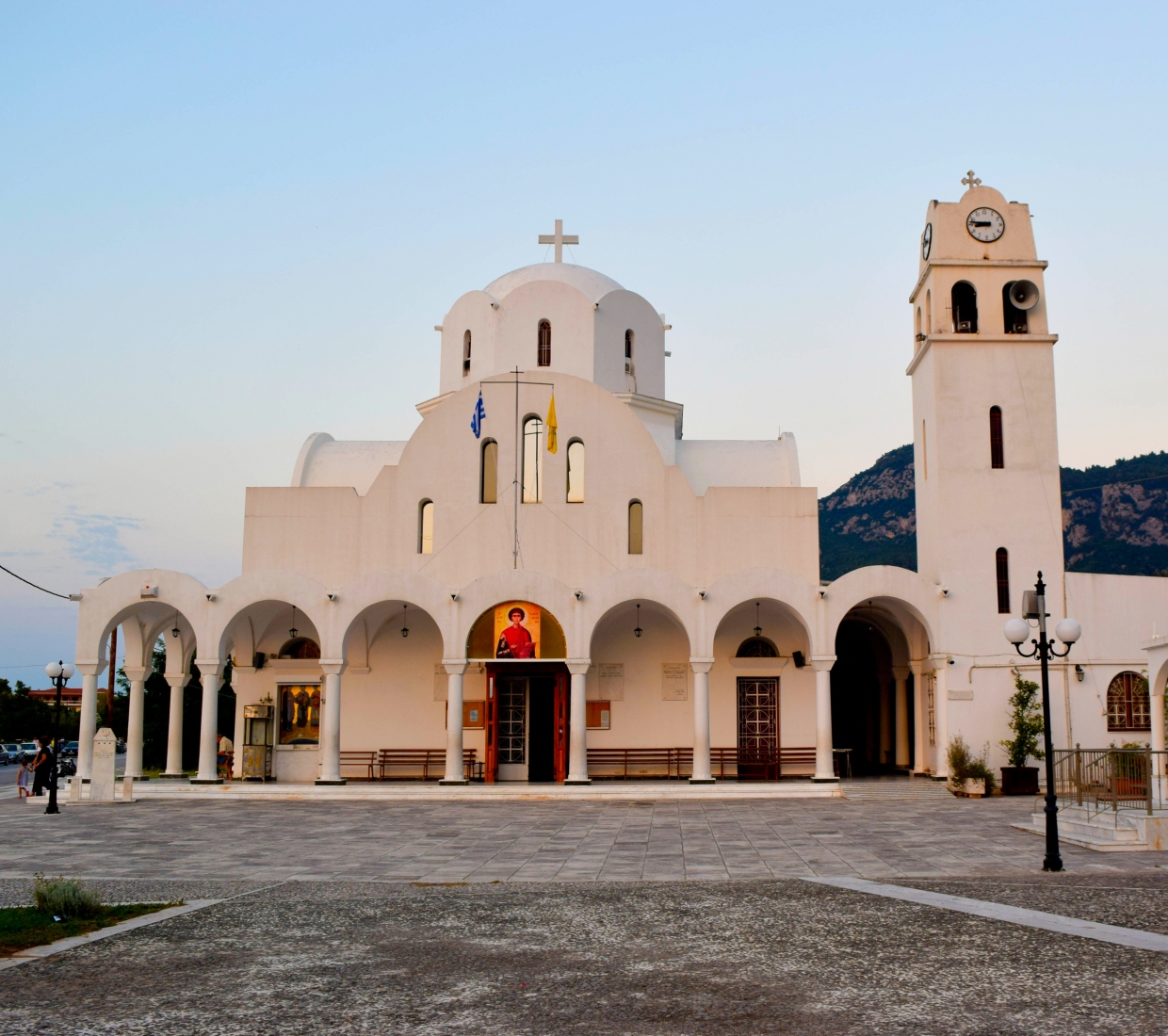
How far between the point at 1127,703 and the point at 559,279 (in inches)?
648

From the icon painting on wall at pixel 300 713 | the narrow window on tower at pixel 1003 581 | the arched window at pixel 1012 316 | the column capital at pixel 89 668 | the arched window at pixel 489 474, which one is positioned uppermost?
the arched window at pixel 1012 316

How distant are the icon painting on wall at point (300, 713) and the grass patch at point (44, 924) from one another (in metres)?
16.0

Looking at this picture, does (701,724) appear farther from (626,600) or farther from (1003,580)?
(1003,580)

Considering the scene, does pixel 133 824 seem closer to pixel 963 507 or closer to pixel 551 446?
pixel 551 446

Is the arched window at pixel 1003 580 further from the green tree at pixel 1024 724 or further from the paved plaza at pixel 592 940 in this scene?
the paved plaza at pixel 592 940

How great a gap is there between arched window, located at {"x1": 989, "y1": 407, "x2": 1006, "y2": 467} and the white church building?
49 mm

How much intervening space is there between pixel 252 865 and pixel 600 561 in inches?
510

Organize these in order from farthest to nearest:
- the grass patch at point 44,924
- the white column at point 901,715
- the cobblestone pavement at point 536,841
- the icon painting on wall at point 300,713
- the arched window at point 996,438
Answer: the white column at point 901,715 → the icon painting on wall at point 300,713 → the arched window at point 996,438 → the cobblestone pavement at point 536,841 → the grass patch at point 44,924

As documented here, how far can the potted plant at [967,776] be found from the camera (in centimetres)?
2195

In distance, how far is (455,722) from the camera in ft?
76.5

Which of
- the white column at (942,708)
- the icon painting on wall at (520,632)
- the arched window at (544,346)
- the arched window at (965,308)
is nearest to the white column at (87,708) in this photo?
the icon painting on wall at (520,632)

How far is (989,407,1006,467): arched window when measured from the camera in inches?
962

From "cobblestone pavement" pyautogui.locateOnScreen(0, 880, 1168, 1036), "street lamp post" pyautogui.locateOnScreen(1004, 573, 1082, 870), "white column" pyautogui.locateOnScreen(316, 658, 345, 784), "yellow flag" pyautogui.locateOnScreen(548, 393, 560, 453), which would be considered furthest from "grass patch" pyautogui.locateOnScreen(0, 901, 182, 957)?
"yellow flag" pyautogui.locateOnScreen(548, 393, 560, 453)

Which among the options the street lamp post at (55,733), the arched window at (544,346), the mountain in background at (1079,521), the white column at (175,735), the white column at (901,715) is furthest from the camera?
the mountain in background at (1079,521)
